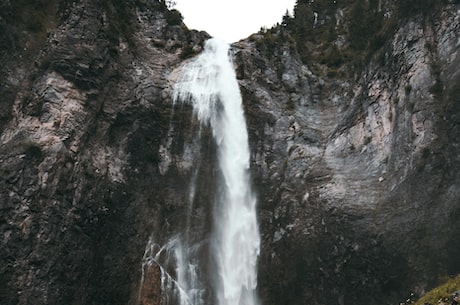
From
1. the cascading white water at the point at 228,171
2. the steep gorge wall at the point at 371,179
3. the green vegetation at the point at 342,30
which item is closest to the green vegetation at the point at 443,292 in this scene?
the steep gorge wall at the point at 371,179

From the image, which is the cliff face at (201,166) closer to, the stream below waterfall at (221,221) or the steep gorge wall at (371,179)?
the steep gorge wall at (371,179)

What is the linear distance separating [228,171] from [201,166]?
1455 mm

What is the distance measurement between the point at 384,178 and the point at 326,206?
2918 mm

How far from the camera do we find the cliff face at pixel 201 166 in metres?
19.6

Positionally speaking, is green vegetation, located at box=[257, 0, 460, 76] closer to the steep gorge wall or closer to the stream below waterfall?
the steep gorge wall

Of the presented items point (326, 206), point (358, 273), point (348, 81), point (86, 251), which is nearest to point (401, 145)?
point (326, 206)

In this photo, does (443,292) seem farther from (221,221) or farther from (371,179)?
(221,221)

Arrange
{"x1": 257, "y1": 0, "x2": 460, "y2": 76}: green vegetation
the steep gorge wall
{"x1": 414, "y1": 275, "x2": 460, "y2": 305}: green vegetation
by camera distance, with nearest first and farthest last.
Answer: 1. {"x1": 414, "y1": 275, "x2": 460, "y2": 305}: green vegetation
2. the steep gorge wall
3. {"x1": 257, "y1": 0, "x2": 460, "y2": 76}: green vegetation

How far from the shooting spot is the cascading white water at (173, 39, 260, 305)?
71.2 ft

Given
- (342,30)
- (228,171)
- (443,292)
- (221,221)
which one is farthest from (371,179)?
(342,30)

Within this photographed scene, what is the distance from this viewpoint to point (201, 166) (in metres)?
25.6

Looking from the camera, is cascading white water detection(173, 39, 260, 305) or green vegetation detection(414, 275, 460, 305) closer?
green vegetation detection(414, 275, 460, 305)

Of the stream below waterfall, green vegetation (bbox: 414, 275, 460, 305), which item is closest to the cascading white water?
the stream below waterfall

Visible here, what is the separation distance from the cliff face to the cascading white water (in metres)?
0.60
